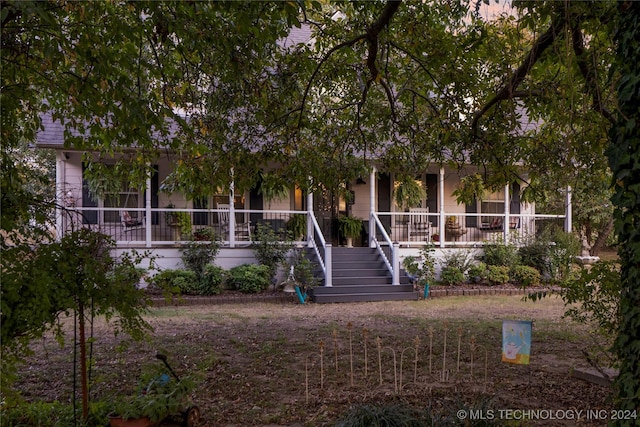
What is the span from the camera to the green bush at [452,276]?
15.5 m

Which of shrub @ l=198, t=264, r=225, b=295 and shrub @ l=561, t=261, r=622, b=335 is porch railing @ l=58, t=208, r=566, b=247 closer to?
shrub @ l=198, t=264, r=225, b=295

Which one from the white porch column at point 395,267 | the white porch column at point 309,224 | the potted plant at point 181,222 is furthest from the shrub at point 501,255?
the potted plant at point 181,222

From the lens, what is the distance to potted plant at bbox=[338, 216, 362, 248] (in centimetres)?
1748

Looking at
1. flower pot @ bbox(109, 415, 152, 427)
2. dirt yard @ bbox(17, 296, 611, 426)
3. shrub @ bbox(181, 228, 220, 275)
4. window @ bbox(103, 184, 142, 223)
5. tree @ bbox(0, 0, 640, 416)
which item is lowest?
dirt yard @ bbox(17, 296, 611, 426)

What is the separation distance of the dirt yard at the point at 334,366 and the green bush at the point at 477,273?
11.9 feet

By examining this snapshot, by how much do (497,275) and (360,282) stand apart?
4354 millimetres

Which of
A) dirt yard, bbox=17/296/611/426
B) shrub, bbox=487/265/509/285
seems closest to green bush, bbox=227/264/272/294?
dirt yard, bbox=17/296/611/426

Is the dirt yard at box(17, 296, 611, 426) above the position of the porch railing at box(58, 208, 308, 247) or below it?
below

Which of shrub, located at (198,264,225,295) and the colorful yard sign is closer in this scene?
the colorful yard sign

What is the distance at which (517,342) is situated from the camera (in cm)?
483

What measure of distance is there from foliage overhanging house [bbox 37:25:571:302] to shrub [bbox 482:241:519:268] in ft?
1.59

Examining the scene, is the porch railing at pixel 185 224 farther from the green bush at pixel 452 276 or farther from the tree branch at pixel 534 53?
the tree branch at pixel 534 53

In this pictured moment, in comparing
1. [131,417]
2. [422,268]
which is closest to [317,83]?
[131,417]

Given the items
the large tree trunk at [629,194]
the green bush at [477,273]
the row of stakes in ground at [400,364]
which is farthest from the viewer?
the green bush at [477,273]
